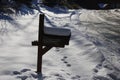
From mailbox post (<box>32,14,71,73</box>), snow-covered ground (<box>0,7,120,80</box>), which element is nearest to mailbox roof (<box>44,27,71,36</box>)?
mailbox post (<box>32,14,71,73</box>)

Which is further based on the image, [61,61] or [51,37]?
[61,61]

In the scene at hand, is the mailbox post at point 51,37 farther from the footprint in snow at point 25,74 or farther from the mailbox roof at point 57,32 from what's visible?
the footprint in snow at point 25,74

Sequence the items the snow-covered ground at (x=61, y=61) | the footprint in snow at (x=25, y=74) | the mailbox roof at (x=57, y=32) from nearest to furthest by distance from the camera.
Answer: the footprint in snow at (x=25, y=74) < the mailbox roof at (x=57, y=32) < the snow-covered ground at (x=61, y=61)

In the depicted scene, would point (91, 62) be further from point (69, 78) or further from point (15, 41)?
point (15, 41)

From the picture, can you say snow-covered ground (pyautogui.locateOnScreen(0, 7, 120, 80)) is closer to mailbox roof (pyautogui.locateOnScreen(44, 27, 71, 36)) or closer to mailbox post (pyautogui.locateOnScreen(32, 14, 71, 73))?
mailbox post (pyautogui.locateOnScreen(32, 14, 71, 73))

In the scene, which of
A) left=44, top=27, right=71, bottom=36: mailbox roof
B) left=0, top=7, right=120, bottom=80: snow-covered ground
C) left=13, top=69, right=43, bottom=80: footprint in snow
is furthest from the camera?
left=0, top=7, right=120, bottom=80: snow-covered ground

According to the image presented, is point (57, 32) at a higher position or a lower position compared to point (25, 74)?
higher

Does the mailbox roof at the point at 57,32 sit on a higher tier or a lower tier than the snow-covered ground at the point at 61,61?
higher

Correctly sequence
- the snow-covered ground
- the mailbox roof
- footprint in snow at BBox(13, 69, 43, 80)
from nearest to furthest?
footprint in snow at BBox(13, 69, 43, 80), the mailbox roof, the snow-covered ground

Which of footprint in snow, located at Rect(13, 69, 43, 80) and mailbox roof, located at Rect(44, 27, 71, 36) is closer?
footprint in snow, located at Rect(13, 69, 43, 80)

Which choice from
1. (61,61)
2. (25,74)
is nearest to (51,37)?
(25,74)

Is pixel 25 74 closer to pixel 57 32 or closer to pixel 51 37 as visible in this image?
pixel 51 37

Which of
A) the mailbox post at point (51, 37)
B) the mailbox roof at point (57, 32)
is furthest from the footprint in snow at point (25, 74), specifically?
the mailbox roof at point (57, 32)

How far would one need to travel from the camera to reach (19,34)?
41.2ft
